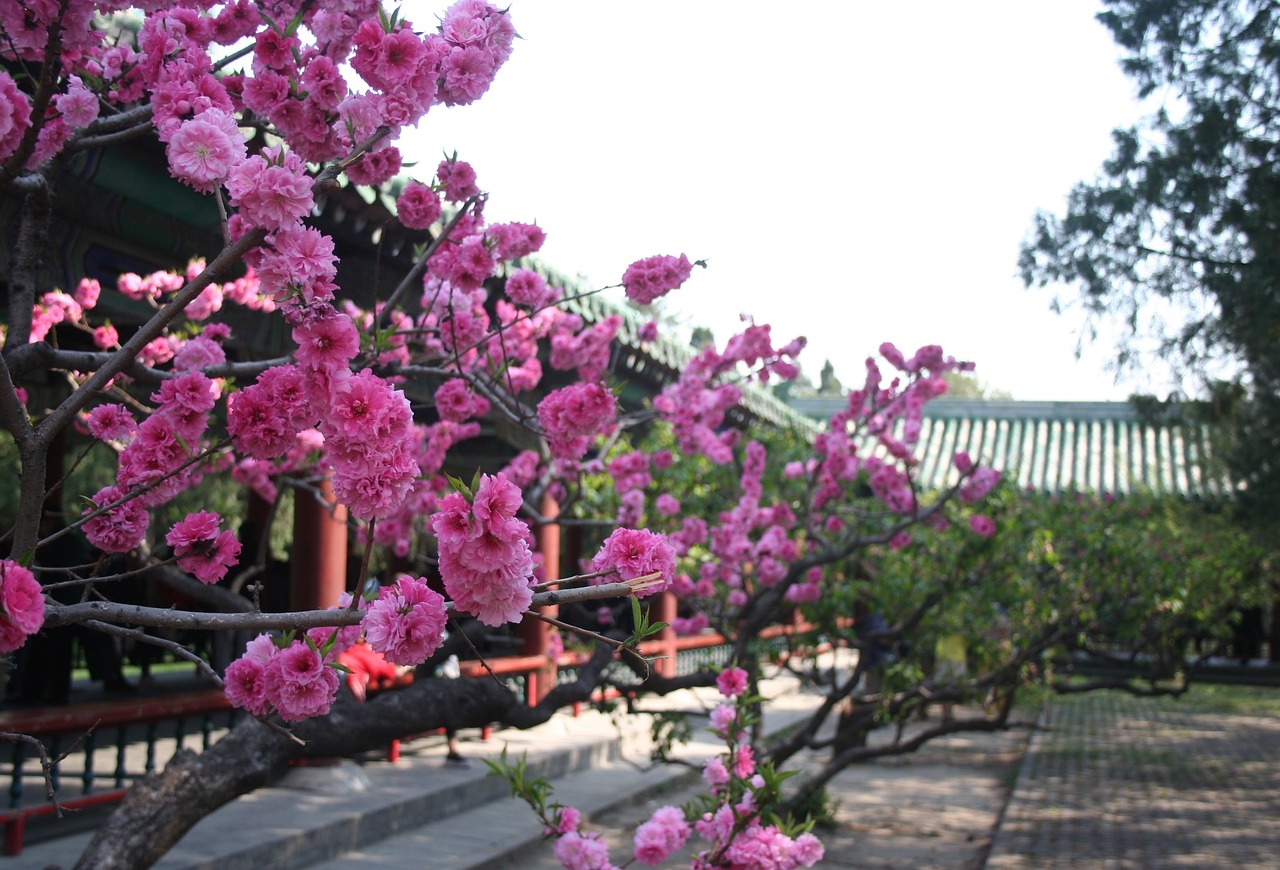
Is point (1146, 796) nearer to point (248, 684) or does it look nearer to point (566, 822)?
point (566, 822)

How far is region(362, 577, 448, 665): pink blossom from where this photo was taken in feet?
6.15

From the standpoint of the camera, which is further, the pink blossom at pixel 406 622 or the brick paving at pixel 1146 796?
the brick paving at pixel 1146 796

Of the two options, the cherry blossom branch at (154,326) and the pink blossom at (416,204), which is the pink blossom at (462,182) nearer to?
the pink blossom at (416,204)

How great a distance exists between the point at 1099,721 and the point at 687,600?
1056cm

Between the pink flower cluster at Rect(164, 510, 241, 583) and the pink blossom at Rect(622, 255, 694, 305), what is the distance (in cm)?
196

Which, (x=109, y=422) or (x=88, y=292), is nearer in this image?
(x=109, y=422)

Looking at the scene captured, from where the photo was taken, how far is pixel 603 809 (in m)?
8.52

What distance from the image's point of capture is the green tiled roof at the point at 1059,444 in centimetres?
2128

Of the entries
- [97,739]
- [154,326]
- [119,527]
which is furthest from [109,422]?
[97,739]

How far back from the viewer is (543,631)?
34.4ft

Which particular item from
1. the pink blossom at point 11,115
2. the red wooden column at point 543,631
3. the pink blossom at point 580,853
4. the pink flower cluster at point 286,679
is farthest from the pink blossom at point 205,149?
the red wooden column at point 543,631

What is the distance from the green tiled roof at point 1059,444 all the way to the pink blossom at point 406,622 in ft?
63.9

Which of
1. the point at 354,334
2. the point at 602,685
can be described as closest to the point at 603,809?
the point at 602,685

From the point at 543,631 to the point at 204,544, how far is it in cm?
808
